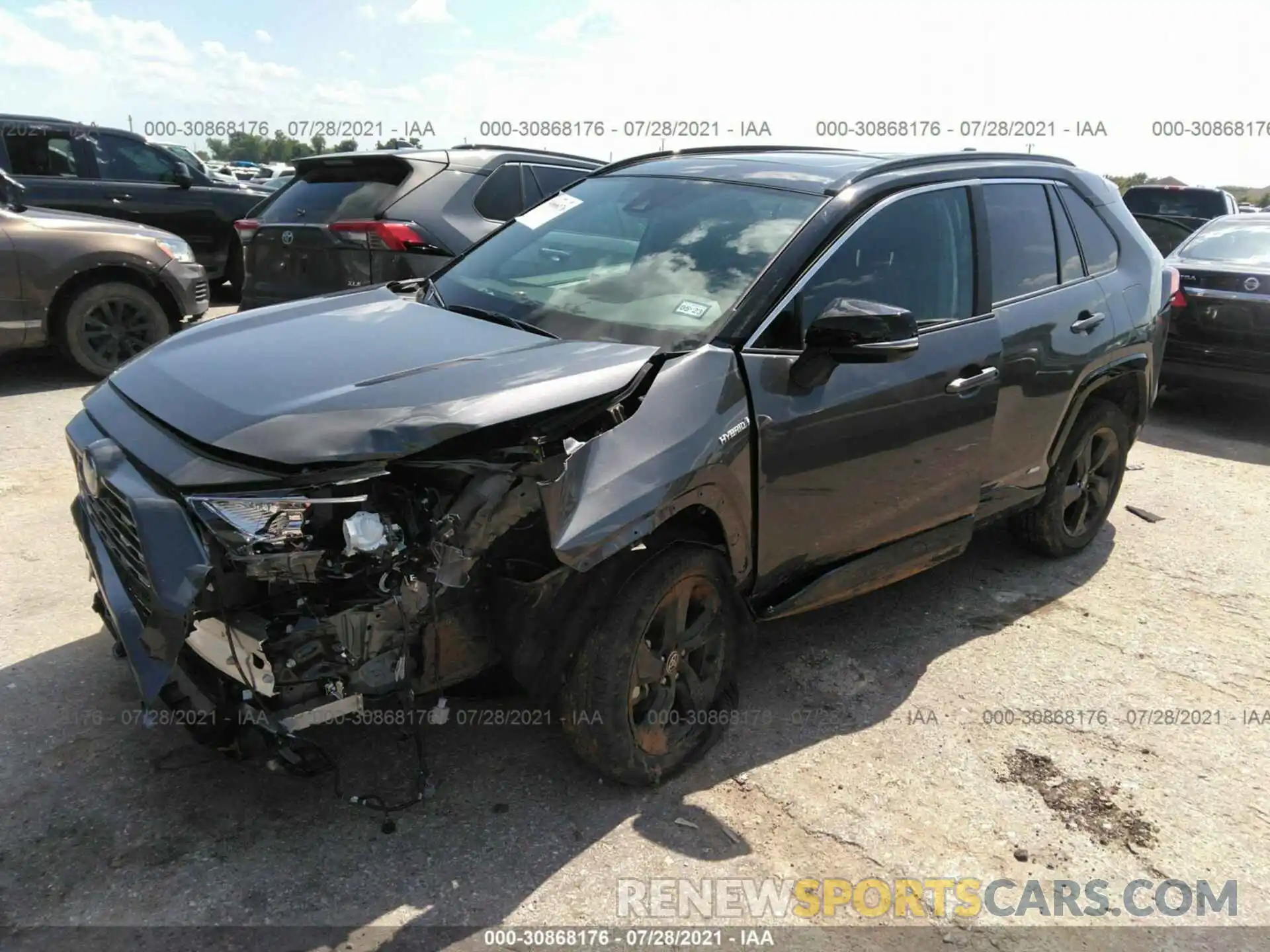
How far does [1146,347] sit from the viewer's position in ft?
15.7

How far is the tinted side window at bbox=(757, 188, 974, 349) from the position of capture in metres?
3.17

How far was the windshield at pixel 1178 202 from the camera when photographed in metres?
13.0

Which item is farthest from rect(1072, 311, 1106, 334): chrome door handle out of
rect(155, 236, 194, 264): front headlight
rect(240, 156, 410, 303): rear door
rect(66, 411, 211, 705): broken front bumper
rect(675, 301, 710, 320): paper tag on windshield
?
rect(155, 236, 194, 264): front headlight

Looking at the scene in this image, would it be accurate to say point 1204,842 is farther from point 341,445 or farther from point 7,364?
point 7,364

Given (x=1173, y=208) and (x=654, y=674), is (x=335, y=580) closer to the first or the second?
(x=654, y=674)

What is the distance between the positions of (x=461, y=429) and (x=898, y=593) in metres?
2.83

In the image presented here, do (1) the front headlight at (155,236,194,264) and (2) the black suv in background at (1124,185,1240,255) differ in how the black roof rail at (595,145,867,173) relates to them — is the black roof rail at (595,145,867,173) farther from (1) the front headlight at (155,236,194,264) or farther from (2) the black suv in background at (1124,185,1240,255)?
(2) the black suv in background at (1124,185,1240,255)

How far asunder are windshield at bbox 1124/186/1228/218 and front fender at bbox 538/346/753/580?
11851 millimetres

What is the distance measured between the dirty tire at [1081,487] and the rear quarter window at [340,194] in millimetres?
4405

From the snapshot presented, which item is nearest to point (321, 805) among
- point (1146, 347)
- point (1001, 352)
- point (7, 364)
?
point (1001, 352)

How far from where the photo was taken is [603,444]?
8.41ft

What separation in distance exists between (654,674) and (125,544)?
1.54 metres

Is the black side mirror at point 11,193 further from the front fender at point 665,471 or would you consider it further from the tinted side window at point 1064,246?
the tinted side window at point 1064,246

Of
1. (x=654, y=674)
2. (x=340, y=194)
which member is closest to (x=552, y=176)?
(x=340, y=194)
